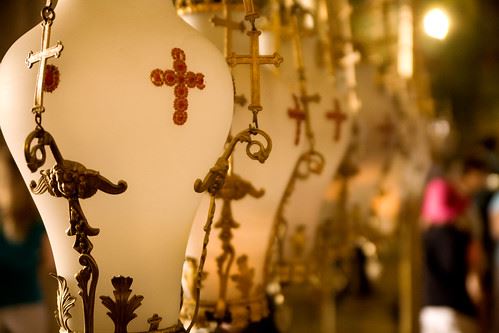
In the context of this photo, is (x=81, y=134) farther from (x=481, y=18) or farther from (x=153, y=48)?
(x=481, y=18)

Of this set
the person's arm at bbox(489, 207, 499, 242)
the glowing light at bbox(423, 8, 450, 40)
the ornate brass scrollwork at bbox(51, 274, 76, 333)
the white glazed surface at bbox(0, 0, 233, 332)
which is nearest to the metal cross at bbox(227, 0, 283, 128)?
the white glazed surface at bbox(0, 0, 233, 332)

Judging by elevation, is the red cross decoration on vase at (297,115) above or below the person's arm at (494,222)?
above

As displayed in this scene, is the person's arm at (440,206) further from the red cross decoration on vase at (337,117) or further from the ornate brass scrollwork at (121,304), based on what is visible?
the ornate brass scrollwork at (121,304)

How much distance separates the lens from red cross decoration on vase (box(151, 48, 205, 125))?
0.67m

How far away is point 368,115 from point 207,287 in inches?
30.7

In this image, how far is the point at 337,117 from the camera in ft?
3.90

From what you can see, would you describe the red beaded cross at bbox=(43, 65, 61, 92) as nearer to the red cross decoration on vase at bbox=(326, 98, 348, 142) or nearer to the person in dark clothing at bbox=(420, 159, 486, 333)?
the red cross decoration on vase at bbox=(326, 98, 348, 142)

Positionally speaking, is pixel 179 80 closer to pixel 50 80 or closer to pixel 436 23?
pixel 50 80

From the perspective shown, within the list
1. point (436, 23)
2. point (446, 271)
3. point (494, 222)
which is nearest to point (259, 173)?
point (436, 23)

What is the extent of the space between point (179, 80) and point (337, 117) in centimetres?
55

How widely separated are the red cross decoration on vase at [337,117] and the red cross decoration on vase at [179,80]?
20.1 inches

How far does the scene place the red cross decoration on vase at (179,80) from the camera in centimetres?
67

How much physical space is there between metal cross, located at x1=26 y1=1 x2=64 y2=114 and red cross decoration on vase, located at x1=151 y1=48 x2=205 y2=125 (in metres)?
0.09

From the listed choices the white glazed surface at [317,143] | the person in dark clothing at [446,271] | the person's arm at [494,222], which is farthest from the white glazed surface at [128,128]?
the person's arm at [494,222]
